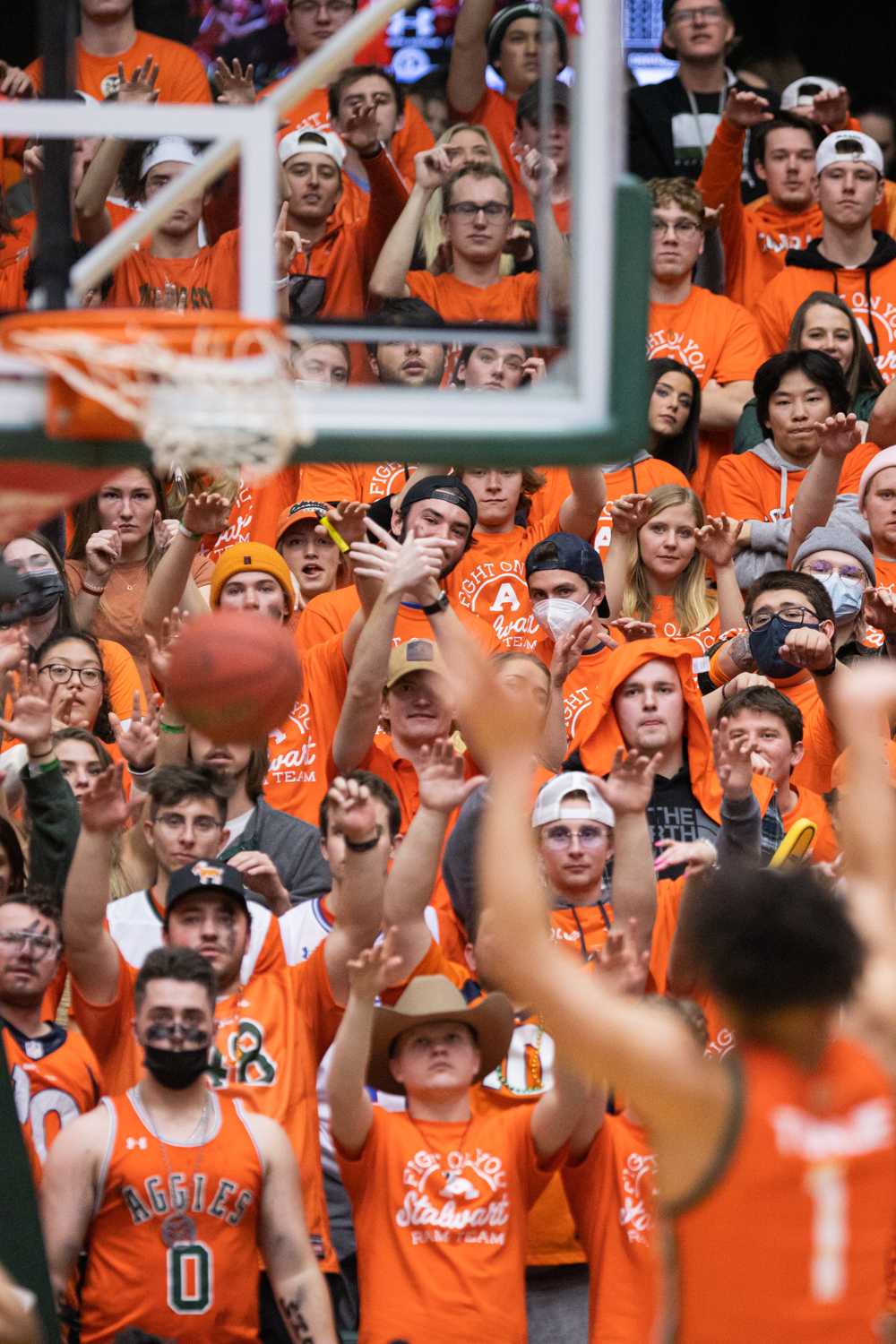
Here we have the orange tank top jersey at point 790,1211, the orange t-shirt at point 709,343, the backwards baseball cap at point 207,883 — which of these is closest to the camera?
the orange tank top jersey at point 790,1211

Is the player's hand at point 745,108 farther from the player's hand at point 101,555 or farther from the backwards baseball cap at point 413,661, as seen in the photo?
the backwards baseball cap at point 413,661

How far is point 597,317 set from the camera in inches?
176

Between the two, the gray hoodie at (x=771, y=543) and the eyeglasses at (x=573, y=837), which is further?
the gray hoodie at (x=771, y=543)

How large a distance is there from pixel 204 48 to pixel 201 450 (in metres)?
6.56

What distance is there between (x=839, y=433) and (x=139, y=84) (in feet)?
9.71

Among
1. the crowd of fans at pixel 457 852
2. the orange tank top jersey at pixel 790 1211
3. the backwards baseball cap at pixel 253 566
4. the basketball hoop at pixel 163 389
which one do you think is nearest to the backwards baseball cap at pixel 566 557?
the crowd of fans at pixel 457 852

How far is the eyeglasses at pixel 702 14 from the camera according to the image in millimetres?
11156

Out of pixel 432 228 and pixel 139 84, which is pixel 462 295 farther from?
pixel 139 84

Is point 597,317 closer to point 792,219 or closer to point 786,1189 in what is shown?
point 786,1189

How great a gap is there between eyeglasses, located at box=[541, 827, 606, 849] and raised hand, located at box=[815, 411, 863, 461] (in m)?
2.29

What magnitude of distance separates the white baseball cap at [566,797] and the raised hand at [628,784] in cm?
27

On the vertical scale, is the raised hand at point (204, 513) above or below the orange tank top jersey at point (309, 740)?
above

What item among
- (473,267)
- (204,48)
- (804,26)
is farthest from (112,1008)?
(804,26)

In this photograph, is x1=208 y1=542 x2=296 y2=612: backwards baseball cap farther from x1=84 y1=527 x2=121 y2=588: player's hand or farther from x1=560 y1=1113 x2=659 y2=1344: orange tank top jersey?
x1=560 y1=1113 x2=659 y2=1344: orange tank top jersey
